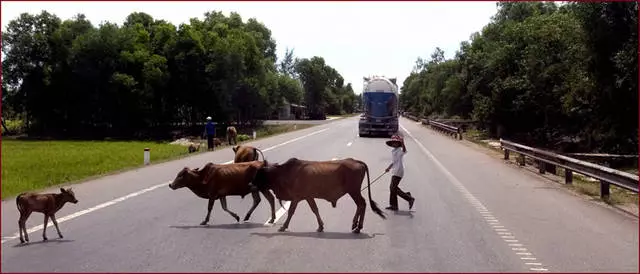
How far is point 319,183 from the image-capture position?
9289 millimetres

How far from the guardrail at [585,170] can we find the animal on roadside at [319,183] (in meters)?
6.50

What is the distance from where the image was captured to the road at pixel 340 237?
726cm

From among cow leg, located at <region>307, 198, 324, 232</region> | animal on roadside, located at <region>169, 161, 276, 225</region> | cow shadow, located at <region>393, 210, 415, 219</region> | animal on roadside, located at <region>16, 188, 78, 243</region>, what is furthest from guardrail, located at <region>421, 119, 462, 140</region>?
animal on roadside, located at <region>16, 188, 78, 243</region>

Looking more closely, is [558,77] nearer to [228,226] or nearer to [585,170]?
[585,170]

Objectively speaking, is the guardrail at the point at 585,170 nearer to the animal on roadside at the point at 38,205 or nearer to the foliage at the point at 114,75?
the animal on roadside at the point at 38,205

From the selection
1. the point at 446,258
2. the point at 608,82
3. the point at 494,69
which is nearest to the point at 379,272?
the point at 446,258

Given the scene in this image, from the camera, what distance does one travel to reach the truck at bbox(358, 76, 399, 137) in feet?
141

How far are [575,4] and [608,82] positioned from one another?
12.5ft

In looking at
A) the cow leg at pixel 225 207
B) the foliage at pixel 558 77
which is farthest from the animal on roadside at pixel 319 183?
the foliage at pixel 558 77

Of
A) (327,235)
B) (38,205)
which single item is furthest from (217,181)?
(38,205)

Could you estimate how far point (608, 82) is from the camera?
85.8ft

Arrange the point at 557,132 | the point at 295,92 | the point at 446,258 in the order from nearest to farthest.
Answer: the point at 446,258
the point at 557,132
the point at 295,92

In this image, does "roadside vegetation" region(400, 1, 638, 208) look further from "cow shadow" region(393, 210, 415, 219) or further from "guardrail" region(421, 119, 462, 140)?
"cow shadow" region(393, 210, 415, 219)

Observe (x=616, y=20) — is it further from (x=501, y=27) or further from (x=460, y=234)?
(x=501, y=27)
